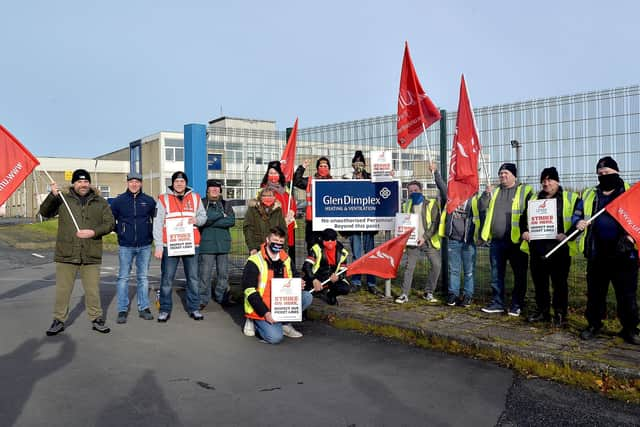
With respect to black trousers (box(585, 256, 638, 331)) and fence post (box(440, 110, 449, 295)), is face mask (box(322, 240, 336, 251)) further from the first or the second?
black trousers (box(585, 256, 638, 331))

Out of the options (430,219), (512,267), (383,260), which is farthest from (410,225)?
(512,267)

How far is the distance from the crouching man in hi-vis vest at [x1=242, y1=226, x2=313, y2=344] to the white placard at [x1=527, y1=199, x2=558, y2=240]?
10.2 feet

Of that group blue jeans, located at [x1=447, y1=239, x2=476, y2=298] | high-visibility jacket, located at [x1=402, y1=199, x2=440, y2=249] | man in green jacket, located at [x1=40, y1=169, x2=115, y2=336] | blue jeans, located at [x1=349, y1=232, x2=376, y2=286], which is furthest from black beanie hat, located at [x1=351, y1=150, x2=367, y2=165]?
man in green jacket, located at [x1=40, y1=169, x2=115, y2=336]

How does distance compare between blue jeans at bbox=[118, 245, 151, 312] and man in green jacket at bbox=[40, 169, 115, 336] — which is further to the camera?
blue jeans at bbox=[118, 245, 151, 312]

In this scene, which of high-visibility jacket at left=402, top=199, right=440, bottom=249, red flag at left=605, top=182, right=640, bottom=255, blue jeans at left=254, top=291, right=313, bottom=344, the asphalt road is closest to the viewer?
the asphalt road

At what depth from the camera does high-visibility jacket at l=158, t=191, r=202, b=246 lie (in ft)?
26.6

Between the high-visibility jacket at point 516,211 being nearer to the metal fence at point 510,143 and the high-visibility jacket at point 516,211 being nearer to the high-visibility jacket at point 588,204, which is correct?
the metal fence at point 510,143

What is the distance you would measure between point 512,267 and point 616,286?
→ 156cm

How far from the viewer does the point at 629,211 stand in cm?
602

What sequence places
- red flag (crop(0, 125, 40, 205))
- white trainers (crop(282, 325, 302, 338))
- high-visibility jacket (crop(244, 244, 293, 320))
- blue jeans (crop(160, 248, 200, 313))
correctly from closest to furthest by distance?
high-visibility jacket (crop(244, 244, 293, 320)) < white trainers (crop(282, 325, 302, 338)) < red flag (crop(0, 125, 40, 205)) < blue jeans (crop(160, 248, 200, 313))

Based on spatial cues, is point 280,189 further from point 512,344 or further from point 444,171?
point 512,344

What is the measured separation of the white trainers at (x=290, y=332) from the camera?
7.22m

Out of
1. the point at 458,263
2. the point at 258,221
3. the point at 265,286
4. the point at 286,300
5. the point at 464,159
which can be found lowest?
the point at 286,300

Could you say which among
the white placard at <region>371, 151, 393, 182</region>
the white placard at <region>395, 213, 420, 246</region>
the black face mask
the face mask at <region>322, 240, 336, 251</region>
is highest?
the white placard at <region>371, 151, 393, 182</region>
